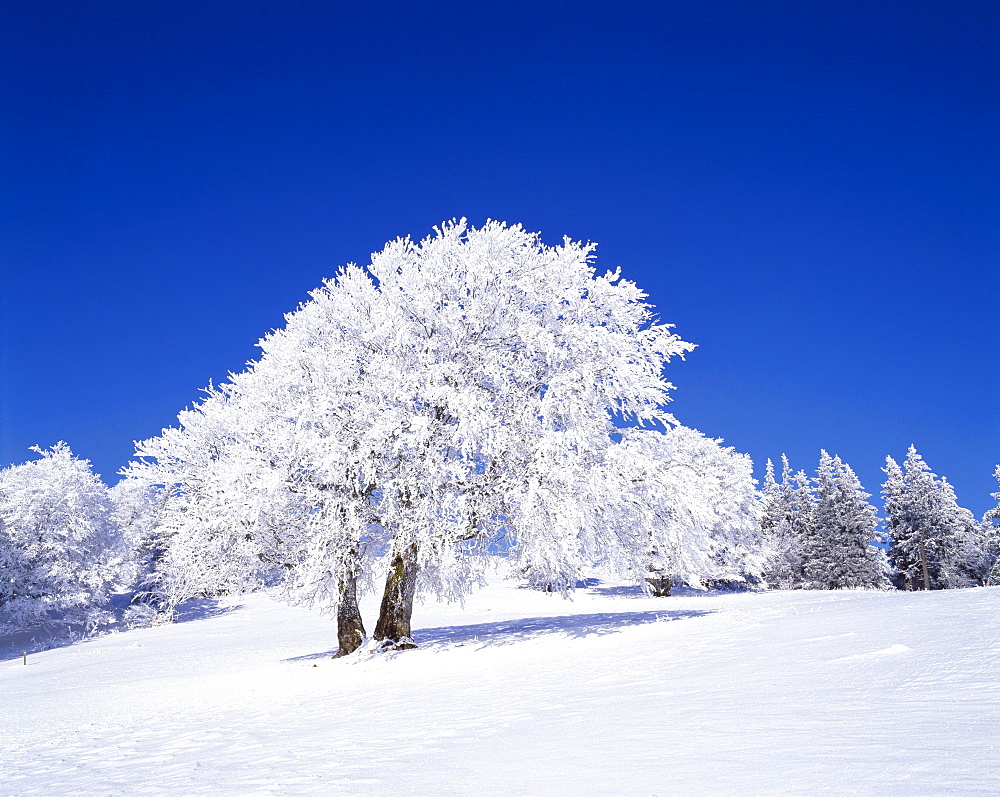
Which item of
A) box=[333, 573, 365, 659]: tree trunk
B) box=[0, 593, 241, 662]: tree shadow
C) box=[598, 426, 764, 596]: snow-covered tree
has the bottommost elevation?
box=[0, 593, 241, 662]: tree shadow

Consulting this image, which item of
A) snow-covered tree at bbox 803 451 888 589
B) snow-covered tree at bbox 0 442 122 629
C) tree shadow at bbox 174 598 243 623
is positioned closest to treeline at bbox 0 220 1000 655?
snow-covered tree at bbox 0 442 122 629

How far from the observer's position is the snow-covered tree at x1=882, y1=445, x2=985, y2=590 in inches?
1976

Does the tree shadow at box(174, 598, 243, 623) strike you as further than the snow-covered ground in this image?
Yes

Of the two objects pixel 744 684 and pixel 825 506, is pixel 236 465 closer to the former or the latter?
pixel 744 684

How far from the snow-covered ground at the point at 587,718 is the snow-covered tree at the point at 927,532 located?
42.4 meters

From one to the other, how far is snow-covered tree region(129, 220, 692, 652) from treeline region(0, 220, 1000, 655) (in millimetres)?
60

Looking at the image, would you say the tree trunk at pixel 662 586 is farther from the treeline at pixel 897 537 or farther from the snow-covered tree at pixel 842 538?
the snow-covered tree at pixel 842 538

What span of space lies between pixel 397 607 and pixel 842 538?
48.2 metres

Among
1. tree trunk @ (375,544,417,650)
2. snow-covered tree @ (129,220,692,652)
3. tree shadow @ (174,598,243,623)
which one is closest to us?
snow-covered tree @ (129,220,692,652)

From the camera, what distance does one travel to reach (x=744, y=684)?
7.32 m

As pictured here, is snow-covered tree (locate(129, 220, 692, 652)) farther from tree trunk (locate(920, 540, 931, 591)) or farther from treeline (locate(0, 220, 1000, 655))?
tree trunk (locate(920, 540, 931, 591))

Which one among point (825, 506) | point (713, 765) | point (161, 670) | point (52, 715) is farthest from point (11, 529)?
point (825, 506)

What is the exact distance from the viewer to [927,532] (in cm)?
5091

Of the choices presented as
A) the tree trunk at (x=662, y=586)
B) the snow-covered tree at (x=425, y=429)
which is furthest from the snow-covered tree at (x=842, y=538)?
the snow-covered tree at (x=425, y=429)
